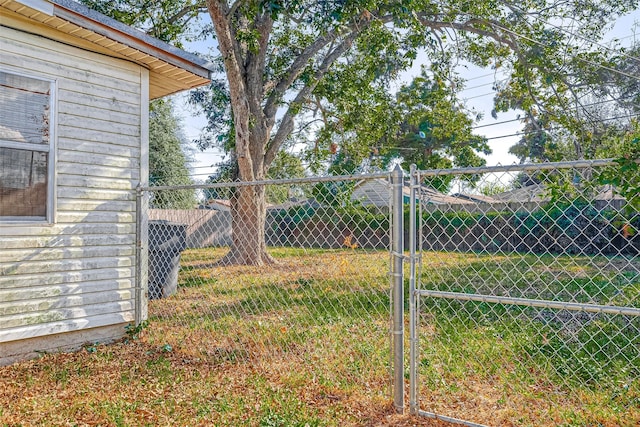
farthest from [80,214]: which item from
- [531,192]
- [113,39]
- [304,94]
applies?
[304,94]

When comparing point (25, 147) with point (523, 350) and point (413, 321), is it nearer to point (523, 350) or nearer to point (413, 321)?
point (413, 321)

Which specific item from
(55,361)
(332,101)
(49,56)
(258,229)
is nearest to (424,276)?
(258,229)

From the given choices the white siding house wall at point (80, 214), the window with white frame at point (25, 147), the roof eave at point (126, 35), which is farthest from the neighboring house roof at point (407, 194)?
the window with white frame at point (25, 147)

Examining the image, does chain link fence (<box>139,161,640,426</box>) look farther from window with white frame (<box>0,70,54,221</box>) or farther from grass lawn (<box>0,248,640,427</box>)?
window with white frame (<box>0,70,54,221</box>)

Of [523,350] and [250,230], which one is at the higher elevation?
[250,230]

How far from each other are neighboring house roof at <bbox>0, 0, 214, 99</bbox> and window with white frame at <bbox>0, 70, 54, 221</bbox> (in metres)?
0.50

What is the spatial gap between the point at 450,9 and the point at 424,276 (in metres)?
6.17

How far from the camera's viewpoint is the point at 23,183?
370 cm

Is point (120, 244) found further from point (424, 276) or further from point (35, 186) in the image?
point (424, 276)

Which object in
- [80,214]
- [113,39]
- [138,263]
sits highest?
[113,39]

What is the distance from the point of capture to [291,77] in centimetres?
966

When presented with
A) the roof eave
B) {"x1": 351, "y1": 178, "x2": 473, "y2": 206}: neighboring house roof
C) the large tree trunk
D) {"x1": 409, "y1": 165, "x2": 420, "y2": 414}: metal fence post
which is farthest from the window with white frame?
the large tree trunk

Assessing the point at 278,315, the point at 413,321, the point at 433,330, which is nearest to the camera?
the point at 413,321

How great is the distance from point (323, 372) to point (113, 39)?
11.2 ft
